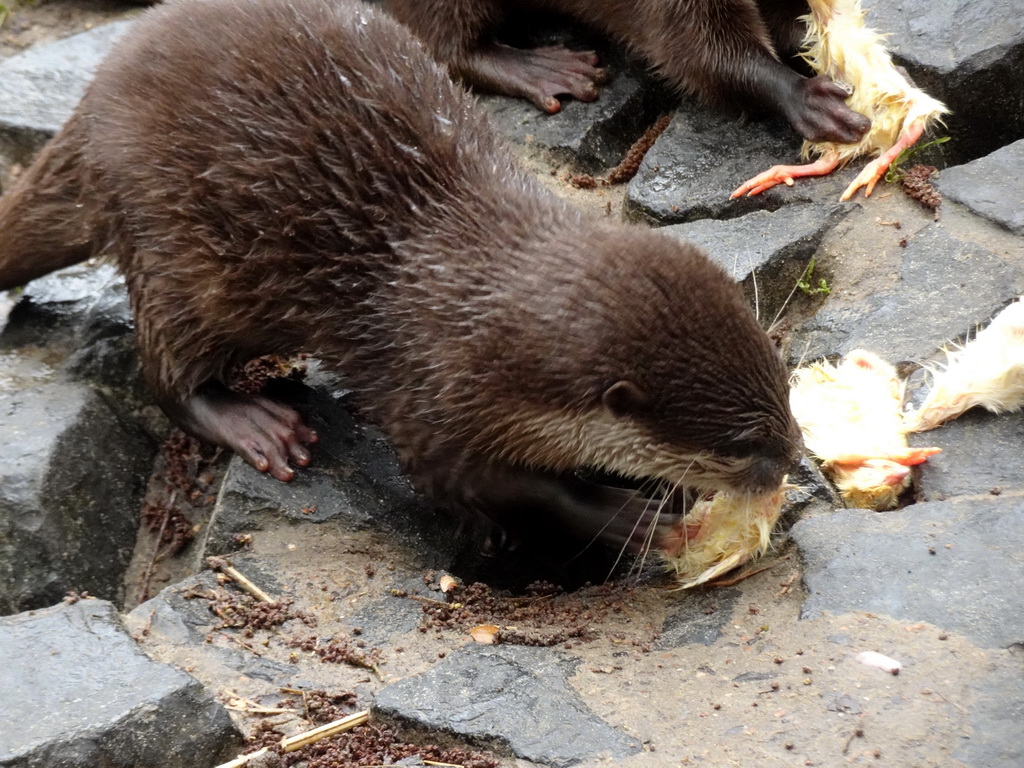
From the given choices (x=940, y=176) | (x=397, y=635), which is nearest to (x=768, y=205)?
(x=940, y=176)

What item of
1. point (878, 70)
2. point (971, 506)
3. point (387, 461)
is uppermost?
point (878, 70)

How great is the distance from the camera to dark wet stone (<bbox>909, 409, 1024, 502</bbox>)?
2453mm

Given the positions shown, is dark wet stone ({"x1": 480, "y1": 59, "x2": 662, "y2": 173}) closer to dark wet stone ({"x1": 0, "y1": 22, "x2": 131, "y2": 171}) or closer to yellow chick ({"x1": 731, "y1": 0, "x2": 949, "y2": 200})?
yellow chick ({"x1": 731, "y1": 0, "x2": 949, "y2": 200})

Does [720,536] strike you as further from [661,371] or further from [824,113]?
[824,113]

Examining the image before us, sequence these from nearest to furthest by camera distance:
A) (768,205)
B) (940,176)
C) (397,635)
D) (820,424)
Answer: (397,635)
(820,424)
(940,176)
(768,205)

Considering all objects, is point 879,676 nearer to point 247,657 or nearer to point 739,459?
point 739,459

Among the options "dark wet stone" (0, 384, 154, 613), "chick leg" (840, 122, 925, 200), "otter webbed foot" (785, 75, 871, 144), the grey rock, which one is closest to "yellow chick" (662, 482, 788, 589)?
the grey rock

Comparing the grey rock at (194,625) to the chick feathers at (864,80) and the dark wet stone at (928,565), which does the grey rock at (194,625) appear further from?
the chick feathers at (864,80)

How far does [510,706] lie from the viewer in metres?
2.12

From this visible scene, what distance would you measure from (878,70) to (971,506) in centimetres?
161

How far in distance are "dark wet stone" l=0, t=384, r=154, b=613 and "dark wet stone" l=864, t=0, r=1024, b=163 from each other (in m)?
2.58

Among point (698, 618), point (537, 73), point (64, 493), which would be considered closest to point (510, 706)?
point (698, 618)

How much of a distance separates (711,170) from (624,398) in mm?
1536

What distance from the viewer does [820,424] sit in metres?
2.81
